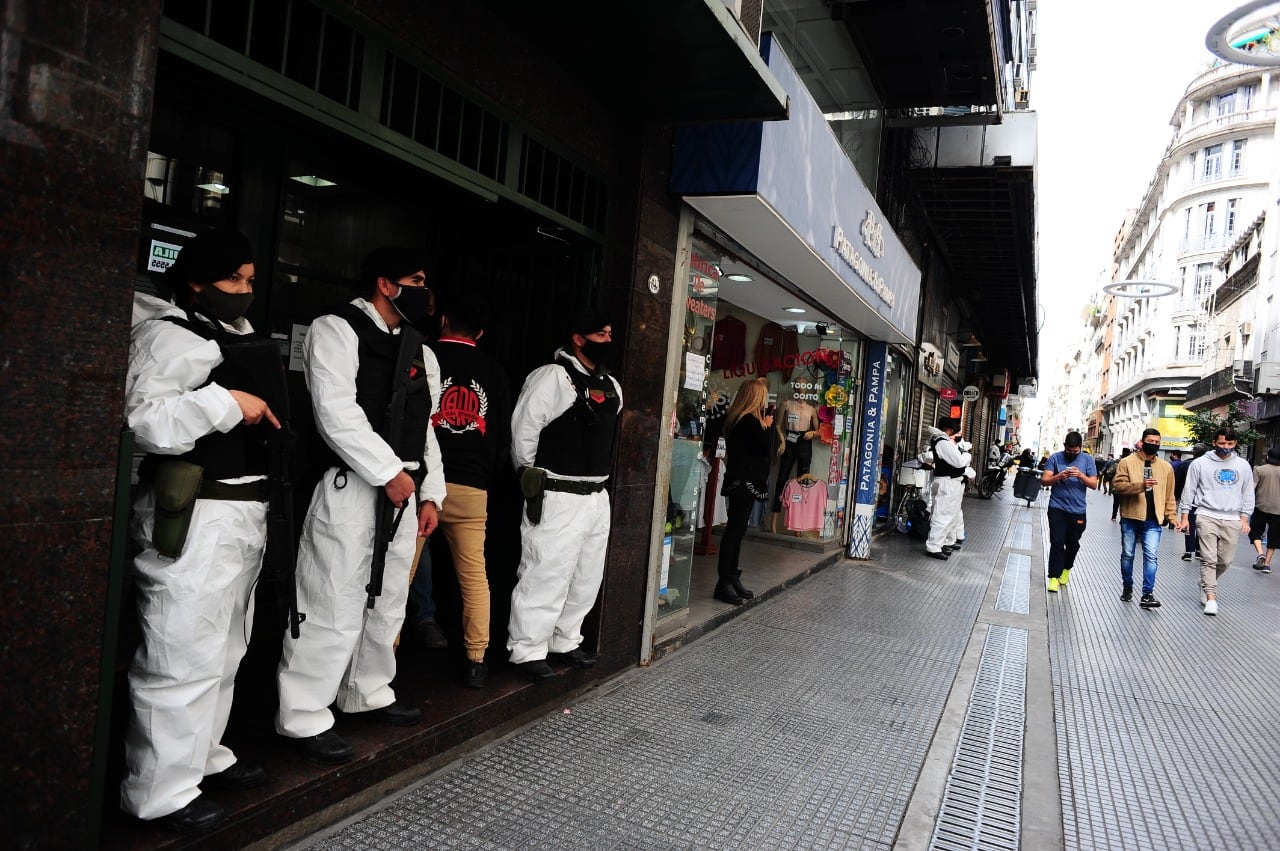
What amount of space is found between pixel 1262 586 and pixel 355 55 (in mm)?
12591

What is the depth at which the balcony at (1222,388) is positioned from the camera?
99.1ft

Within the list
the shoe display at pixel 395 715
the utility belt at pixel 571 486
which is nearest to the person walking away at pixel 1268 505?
the utility belt at pixel 571 486

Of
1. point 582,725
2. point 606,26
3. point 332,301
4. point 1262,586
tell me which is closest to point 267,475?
point 332,301

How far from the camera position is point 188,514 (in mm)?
2451

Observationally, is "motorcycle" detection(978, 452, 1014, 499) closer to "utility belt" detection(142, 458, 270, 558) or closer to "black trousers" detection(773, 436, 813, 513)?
"black trousers" detection(773, 436, 813, 513)

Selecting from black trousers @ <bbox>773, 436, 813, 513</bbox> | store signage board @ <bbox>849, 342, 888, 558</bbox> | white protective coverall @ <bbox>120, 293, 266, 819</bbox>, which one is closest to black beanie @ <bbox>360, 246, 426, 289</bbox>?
white protective coverall @ <bbox>120, 293, 266, 819</bbox>

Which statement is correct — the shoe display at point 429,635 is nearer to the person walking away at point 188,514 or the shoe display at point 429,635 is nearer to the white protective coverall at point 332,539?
the white protective coverall at point 332,539

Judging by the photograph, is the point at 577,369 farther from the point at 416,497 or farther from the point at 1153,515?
the point at 1153,515

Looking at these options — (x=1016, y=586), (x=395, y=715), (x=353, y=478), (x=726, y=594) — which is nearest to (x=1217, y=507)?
(x=1016, y=586)

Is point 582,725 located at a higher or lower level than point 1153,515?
lower

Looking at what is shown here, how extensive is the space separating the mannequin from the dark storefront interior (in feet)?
18.3

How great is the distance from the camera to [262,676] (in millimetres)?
3895

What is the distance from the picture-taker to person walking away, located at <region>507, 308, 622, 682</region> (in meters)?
4.25

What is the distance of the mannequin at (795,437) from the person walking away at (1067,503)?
2592mm
